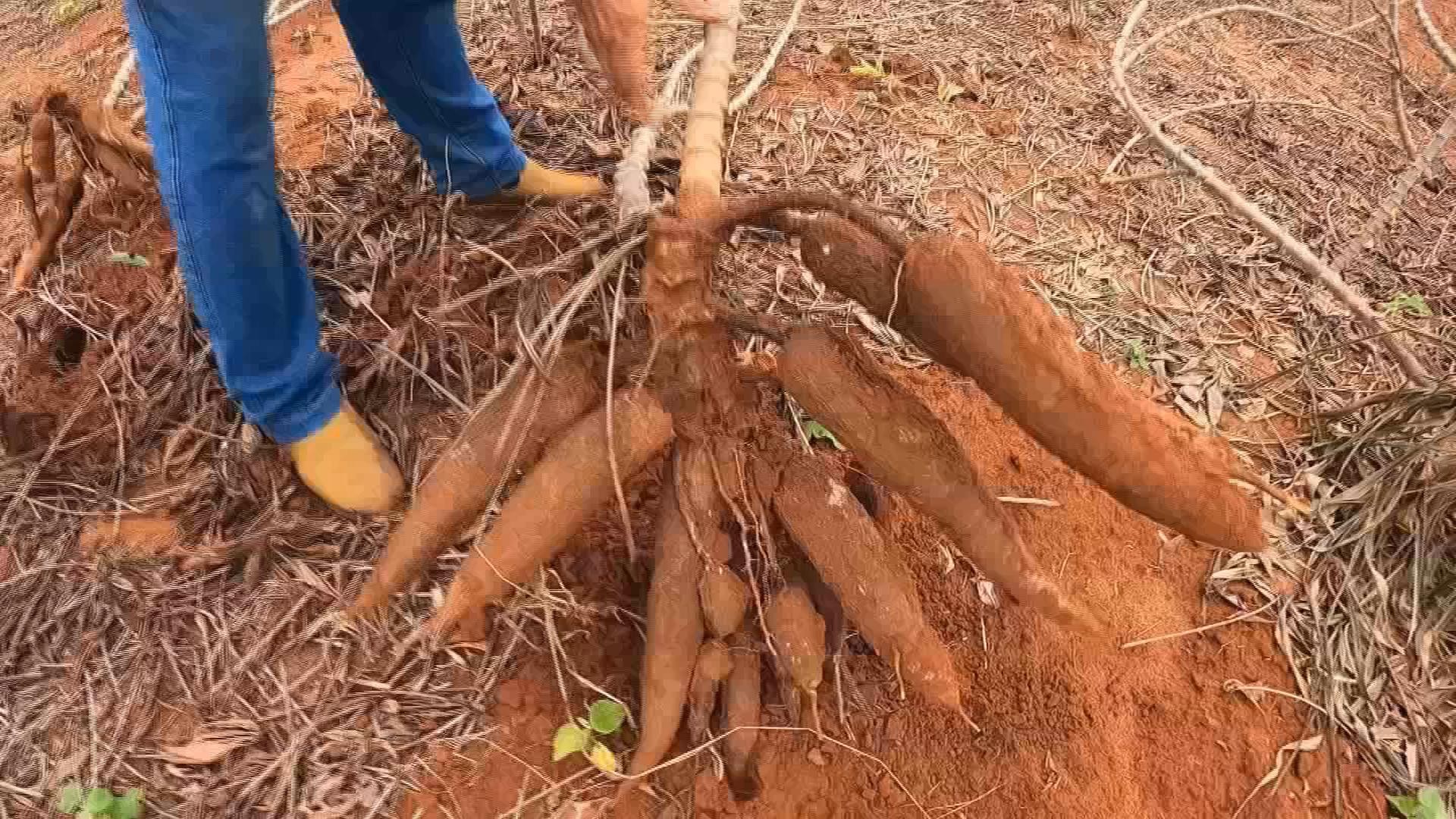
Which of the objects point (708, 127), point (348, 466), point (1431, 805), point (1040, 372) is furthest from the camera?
point (348, 466)

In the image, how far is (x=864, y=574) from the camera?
1180 mm

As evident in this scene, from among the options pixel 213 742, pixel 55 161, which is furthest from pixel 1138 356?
pixel 55 161

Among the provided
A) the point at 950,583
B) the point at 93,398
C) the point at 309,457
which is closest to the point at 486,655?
the point at 309,457

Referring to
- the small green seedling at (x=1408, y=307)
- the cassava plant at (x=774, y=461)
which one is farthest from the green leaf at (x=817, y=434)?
the small green seedling at (x=1408, y=307)

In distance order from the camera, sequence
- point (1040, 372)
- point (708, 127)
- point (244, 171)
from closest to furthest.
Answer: point (1040, 372) < point (708, 127) < point (244, 171)

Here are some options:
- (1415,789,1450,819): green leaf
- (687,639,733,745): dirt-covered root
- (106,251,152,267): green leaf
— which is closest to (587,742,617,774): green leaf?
(687,639,733,745): dirt-covered root

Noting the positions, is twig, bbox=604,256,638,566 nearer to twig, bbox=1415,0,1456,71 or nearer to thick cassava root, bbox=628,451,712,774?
thick cassava root, bbox=628,451,712,774

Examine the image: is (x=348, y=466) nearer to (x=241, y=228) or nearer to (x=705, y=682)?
(x=241, y=228)

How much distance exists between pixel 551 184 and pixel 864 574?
1.12 metres

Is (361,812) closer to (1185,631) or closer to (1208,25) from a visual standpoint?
(1185,631)

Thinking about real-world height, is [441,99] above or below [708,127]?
below

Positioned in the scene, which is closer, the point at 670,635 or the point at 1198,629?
the point at 670,635

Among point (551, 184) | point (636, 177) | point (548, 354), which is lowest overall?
point (551, 184)

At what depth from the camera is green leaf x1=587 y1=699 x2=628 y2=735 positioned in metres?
1.26
